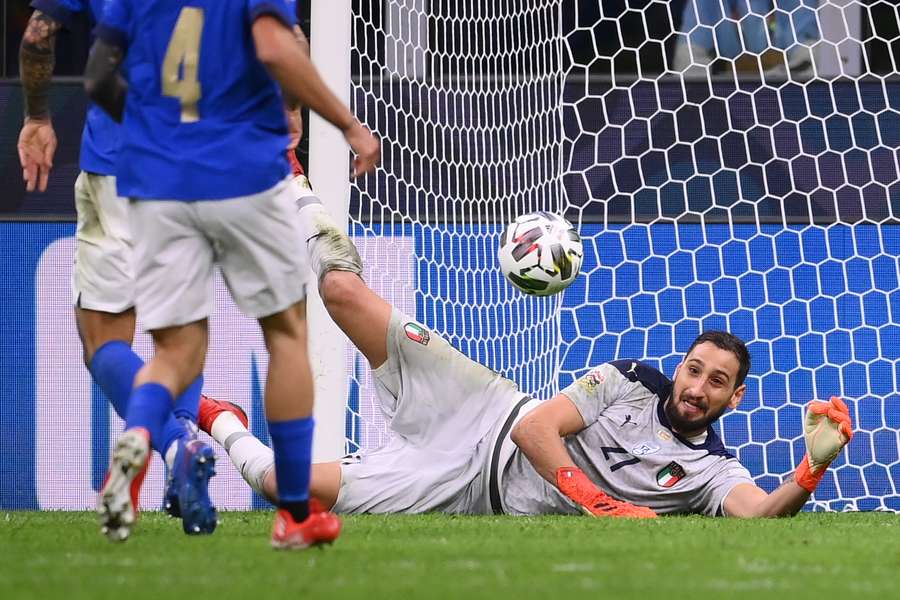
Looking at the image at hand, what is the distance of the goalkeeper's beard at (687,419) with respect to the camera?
5.36 metres

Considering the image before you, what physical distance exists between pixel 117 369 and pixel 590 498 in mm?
1704

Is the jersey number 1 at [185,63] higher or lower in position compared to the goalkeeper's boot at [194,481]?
higher

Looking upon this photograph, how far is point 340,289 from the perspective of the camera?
533 cm

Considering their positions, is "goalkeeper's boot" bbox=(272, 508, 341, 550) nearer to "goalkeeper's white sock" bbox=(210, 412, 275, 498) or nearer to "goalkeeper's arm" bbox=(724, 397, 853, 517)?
"goalkeeper's white sock" bbox=(210, 412, 275, 498)

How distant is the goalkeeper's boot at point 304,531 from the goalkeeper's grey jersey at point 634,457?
1946mm

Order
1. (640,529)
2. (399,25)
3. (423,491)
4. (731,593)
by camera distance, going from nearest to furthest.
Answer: (731,593) < (640,529) < (423,491) < (399,25)

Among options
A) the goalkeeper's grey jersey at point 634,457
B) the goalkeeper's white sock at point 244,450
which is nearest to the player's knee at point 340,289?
the goalkeeper's white sock at point 244,450

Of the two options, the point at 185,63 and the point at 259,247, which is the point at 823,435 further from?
the point at 185,63

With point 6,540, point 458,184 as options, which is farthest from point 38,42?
point 458,184

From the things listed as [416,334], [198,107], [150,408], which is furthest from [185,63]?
[416,334]

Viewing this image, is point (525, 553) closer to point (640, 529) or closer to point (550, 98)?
point (640, 529)

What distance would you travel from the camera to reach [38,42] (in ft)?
15.0

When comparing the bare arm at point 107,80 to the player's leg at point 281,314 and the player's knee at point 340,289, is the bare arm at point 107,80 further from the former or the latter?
the player's knee at point 340,289

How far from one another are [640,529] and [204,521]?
4.29 ft
